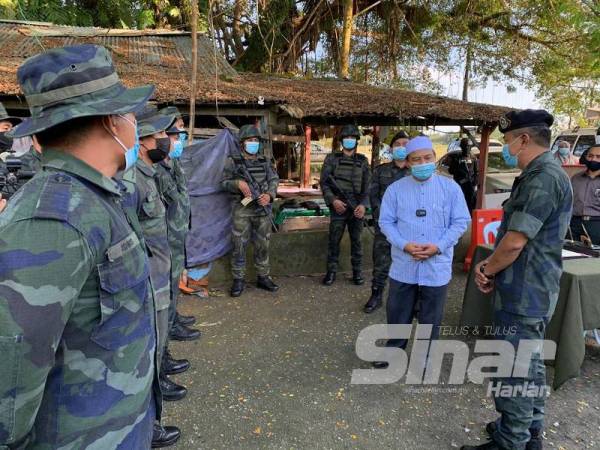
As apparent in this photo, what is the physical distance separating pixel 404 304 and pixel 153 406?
2253 mm

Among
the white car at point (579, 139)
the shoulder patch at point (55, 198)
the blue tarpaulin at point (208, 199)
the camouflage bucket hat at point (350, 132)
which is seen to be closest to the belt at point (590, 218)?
the camouflage bucket hat at point (350, 132)

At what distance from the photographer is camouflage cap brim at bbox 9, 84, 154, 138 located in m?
1.06

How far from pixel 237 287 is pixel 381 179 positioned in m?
2.16

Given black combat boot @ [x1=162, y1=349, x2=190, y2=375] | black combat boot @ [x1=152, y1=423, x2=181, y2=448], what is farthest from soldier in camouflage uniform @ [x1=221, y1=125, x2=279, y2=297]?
black combat boot @ [x1=152, y1=423, x2=181, y2=448]

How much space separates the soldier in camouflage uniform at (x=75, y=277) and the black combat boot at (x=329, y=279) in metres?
4.33

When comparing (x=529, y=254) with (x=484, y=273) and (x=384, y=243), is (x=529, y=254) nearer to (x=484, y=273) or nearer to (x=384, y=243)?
(x=484, y=273)

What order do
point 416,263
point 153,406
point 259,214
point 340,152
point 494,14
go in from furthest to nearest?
point 494,14 < point 340,152 < point 259,214 < point 416,263 < point 153,406

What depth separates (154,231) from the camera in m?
2.70

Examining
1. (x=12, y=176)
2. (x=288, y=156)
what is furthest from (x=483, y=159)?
(x=12, y=176)

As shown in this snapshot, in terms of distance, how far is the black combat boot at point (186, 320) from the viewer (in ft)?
14.1

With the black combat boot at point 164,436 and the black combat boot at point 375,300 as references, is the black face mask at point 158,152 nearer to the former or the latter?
the black combat boot at point 164,436

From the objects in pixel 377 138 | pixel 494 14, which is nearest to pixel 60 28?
pixel 377 138

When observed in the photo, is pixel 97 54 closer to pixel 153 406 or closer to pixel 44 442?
pixel 44 442

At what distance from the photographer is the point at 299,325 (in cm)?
436
